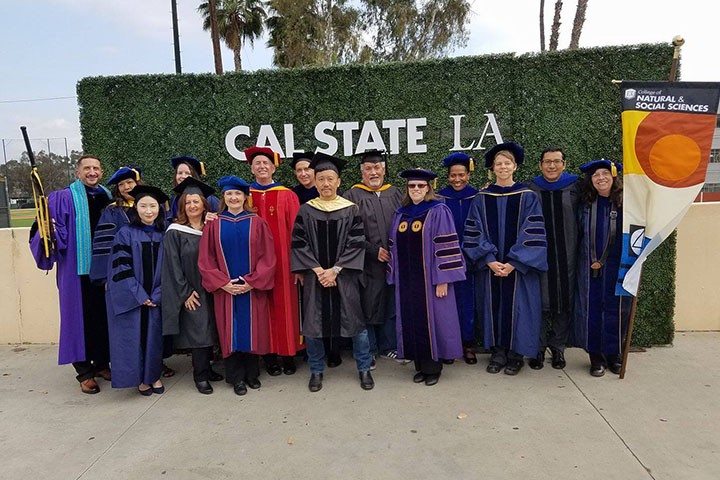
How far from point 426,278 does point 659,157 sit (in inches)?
82.2

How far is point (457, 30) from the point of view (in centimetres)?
2258

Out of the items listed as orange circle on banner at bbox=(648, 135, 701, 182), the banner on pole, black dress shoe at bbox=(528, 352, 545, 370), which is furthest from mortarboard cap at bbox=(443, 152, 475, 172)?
black dress shoe at bbox=(528, 352, 545, 370)

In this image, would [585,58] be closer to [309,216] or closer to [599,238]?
[599,238]

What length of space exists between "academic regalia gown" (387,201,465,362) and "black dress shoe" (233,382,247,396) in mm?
1344

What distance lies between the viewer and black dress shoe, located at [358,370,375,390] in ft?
12.6

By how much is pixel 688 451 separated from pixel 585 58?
361 cm

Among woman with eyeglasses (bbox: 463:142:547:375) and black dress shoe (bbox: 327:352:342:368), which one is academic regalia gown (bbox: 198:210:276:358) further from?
woman with eyeglasses (bbox: 463:142:547:375)

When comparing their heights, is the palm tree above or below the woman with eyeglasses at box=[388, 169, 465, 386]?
above

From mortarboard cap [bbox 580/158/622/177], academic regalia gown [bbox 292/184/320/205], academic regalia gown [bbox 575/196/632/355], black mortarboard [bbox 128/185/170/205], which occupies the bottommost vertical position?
academic regalia gown [bbox 575/196/632/355]

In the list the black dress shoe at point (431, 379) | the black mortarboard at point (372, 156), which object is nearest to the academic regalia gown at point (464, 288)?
the black dress shoe at point (431, 379)

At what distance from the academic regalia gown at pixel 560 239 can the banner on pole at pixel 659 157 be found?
41cm

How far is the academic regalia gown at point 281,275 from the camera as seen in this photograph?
13.5 feet

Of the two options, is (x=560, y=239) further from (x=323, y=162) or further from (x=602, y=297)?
(x=323, y=162)

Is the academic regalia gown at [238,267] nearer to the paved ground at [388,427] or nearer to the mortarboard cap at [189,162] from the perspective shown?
the paved ground at [388,427]
